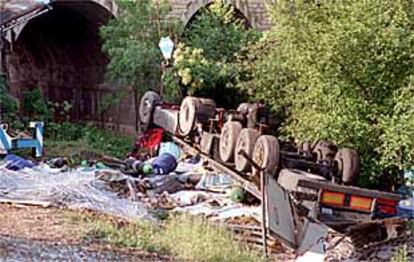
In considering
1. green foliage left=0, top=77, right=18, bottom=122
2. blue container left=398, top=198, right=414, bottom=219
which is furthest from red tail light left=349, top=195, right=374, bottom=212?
green foliage left=0, top=77, right=18, bottom=122

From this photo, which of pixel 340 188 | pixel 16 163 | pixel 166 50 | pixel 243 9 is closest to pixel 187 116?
pixel 16 163

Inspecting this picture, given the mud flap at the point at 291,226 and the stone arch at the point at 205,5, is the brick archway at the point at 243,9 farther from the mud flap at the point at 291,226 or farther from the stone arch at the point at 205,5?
the mud flap at the point at 291,226

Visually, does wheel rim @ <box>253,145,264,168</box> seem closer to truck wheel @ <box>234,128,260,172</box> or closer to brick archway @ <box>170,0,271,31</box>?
truck wheel @ <box>234,128,260,172</box>

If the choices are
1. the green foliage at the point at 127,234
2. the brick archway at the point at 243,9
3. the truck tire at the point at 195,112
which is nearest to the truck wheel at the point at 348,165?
the green foliage at the point at 127,234

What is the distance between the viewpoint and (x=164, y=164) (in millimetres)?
13305

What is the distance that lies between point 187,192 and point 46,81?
13204mm

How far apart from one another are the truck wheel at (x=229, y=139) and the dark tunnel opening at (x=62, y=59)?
10838 mm

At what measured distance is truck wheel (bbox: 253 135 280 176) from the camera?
30.5 ft

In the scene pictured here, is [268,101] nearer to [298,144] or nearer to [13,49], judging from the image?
[298,144]

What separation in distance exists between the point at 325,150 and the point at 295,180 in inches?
52.6

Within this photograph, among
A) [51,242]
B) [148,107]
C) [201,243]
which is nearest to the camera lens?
[51,242]

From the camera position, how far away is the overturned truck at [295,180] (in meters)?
7.98

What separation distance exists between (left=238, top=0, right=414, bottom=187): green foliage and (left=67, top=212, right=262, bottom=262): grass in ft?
6.96

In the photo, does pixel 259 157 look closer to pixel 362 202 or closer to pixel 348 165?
pixel 348 165
